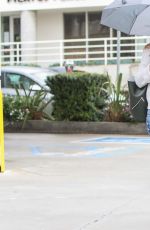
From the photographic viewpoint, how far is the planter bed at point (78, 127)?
14031 millimetres

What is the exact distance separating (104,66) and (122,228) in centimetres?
1716

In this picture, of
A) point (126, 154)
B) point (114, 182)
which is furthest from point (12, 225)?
point (126, 154)

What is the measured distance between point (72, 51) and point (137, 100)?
2043 centimetres

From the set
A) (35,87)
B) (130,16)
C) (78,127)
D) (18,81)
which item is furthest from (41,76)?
(130,16)

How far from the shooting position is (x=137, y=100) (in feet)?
20.9

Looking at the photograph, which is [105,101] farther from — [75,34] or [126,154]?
[75,34]

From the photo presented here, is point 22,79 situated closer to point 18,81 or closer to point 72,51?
point 18,81

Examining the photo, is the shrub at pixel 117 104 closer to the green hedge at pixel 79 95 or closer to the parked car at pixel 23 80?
the green hedge at pixel 79 95

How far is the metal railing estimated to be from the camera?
24.2 meters

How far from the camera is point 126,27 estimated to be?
691cm

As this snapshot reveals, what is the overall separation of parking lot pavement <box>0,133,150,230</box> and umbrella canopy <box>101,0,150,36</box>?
1937mm

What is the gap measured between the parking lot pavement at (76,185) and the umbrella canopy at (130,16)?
6.35 feet

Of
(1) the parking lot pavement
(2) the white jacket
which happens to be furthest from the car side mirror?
(2) the white jacket

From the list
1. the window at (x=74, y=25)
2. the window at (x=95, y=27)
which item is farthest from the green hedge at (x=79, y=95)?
the window at (x=74, y=25)
